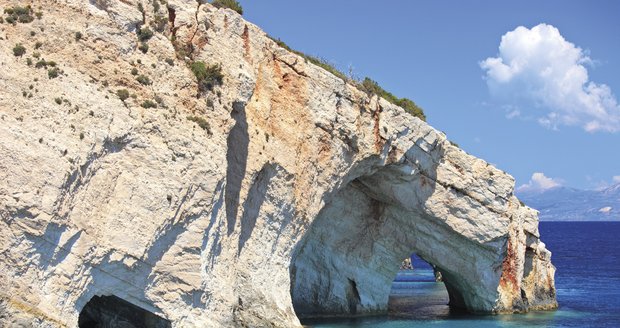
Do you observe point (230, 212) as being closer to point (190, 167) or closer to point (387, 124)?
point (190, 167)

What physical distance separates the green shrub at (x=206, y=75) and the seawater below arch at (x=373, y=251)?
538 inches

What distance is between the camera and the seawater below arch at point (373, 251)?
3847 centimetres

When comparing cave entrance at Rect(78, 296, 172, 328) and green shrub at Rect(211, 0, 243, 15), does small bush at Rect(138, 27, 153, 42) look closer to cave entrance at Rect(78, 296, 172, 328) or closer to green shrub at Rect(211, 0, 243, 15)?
green shrub at Rect(211, 0, 243, 15)

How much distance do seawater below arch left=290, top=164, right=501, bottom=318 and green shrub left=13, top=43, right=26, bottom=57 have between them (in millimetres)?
20200

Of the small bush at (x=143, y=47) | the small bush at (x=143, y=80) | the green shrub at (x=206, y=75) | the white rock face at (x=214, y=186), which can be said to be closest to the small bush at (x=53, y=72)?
the white rock face at (x=214, y=186)

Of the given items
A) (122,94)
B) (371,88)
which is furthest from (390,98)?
(122,94)

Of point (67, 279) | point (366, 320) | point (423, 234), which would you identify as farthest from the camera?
point (423, 234)

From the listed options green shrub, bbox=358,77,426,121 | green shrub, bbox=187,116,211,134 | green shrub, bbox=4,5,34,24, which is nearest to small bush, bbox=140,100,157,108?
green shrub, bbox=187,116,211,134

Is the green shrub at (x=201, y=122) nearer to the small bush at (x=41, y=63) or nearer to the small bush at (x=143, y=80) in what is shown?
the small bush at (x=143, y=80)

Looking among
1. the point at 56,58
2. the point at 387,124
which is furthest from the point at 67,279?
the point at 387,124

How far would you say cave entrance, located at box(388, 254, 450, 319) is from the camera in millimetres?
42156

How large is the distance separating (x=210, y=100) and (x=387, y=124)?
40.0ft

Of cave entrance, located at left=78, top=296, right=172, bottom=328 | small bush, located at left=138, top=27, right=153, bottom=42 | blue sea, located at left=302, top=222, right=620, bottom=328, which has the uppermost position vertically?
small bush, located at left=138, top=27, right=153, bottom=42

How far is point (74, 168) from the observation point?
1966cm
